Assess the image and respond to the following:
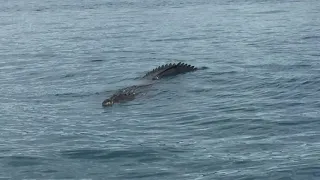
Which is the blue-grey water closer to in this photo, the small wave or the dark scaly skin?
the small wave

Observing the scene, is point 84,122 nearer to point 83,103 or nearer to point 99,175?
point 83,103

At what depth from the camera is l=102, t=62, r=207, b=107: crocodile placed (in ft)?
68.6

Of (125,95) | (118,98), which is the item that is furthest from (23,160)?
(125,95)

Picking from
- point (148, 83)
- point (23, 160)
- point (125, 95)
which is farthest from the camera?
point (148, 83)

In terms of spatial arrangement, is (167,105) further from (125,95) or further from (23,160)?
(23,160)

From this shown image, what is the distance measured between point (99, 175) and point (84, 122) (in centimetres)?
490

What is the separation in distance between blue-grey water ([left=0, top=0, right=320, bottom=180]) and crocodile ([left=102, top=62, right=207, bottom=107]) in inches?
15.0

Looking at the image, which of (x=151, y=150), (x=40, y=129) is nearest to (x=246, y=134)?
(x=151, y=150)

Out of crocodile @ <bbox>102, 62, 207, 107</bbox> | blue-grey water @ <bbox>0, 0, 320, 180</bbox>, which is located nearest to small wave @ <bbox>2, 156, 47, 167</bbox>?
blue-grey water @ <bbox>0, 0, 320, 180</bbox>

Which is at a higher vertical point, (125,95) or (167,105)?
(125,95)

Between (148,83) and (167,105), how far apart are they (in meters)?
3.64

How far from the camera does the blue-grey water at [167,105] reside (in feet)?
47.0

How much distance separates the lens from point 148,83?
2394 centimetres

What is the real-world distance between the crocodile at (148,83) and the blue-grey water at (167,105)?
382mm
